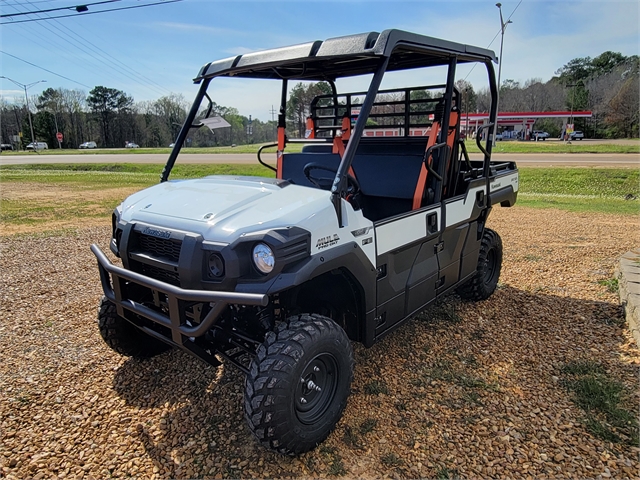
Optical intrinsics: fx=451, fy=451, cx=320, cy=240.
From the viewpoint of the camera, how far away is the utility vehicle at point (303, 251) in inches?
86.4

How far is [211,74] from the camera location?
10.6ft

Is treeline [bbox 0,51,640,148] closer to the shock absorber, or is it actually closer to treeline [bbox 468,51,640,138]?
treeline [bbox 468,51,640,138]

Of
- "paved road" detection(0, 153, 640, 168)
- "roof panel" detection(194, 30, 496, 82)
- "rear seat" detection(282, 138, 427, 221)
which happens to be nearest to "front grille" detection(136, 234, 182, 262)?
"roof panel" detection(194, 30, 496, 82)

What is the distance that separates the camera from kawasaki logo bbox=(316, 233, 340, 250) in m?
2.34

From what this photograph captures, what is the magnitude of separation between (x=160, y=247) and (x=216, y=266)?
415 mm

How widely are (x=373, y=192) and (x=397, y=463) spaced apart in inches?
87.2

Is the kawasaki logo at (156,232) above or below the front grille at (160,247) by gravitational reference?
above

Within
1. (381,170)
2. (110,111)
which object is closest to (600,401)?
(381,170)

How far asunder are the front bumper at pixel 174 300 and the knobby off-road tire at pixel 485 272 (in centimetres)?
282

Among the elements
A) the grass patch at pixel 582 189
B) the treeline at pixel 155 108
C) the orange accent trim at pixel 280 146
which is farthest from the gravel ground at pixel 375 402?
the treeline at pixel 155 108

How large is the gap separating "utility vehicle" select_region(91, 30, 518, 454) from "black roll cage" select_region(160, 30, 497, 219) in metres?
0.01

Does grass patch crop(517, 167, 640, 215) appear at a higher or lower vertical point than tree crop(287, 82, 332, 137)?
lower

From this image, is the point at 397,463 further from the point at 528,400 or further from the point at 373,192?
the point at 373,192

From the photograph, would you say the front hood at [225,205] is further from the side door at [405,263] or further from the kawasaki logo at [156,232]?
the side door at [405,263]
